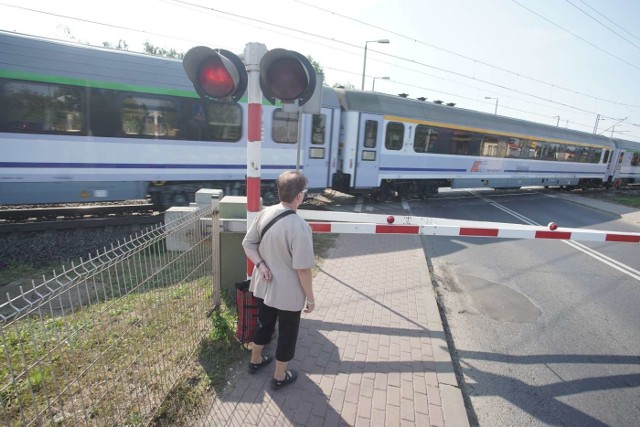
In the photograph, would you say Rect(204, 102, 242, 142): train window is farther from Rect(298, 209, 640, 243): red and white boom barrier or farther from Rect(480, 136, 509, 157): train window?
Rect(480, 136, 509, 157): train window

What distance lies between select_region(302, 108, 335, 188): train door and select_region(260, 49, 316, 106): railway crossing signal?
6989mm

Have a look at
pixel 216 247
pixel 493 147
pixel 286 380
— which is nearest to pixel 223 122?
pixel 216 247

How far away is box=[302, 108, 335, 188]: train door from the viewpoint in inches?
398

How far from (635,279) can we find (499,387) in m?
5.43

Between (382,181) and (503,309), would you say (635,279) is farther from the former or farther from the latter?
(382,181)

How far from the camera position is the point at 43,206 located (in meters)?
8.54

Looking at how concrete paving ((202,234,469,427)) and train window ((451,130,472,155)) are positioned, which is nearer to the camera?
concrete paving ((202,234,469,427))

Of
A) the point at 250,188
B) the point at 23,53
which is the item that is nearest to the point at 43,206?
the point at 23,53

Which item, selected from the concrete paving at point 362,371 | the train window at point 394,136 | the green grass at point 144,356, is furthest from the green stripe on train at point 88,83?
the train window at point 394,136

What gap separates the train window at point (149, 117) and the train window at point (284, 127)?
8.18 ft

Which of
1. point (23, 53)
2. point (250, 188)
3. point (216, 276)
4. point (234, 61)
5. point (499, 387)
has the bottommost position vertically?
point (499, 387)

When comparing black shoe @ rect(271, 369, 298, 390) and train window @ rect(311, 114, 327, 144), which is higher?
train window @ rect(311, 114, 327, 144)

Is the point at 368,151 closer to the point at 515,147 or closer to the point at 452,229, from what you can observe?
the point at 452,229

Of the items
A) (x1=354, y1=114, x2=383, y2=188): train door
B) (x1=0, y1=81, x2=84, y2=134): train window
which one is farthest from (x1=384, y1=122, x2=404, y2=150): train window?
(x1=0, y1=81, x2=84, y2=134): train window
